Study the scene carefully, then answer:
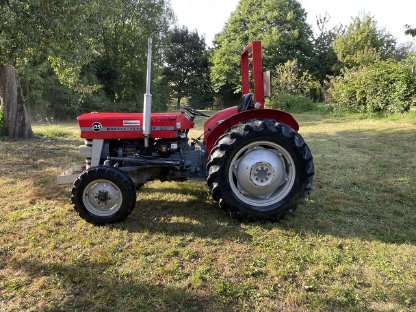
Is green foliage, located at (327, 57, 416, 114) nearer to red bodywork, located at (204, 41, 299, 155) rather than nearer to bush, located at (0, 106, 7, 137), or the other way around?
red bodywork, located at (204, 41, 299, 155)

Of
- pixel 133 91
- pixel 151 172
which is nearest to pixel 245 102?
pixel 151 172

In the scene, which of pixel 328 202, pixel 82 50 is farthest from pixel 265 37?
pixel 328 202

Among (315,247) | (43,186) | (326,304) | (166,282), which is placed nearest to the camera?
(326,304)

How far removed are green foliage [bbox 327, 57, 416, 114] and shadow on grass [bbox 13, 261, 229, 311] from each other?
45.4ft

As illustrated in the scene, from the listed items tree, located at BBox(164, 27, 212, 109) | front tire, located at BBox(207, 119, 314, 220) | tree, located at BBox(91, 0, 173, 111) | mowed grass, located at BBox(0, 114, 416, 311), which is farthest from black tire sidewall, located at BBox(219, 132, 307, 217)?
tree, located at BBox(164, 27, 212, 109)

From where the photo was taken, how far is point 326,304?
240 centimetres

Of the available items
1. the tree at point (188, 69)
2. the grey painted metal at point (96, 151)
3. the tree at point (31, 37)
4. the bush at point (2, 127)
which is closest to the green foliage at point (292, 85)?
the tree at point (188, 69)

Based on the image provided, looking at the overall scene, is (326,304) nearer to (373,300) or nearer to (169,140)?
(373,300)

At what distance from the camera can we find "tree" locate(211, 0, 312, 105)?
30.3 m

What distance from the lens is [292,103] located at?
20391mm

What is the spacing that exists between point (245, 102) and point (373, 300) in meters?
2.40

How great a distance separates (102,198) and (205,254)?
127cm

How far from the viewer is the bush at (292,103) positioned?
782 inches

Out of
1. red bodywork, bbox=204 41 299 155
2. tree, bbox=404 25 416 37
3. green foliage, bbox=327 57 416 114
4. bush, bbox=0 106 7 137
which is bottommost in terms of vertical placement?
bush, bbox=0 106 7 137
